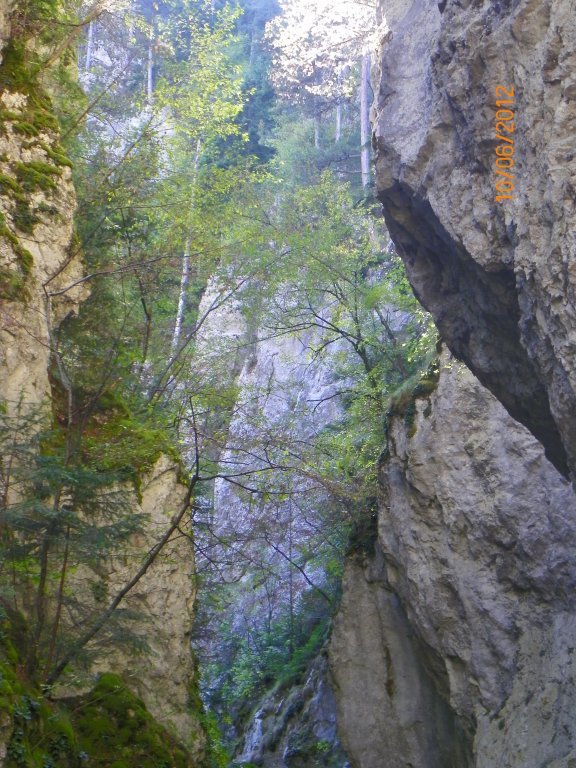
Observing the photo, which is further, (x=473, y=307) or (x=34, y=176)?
(x=34, y=176)

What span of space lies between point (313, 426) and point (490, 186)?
42.4ft

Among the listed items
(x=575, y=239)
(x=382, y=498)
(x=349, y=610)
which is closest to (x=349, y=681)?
(x=349, y=610)

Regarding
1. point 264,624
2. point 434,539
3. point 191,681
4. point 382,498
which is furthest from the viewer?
point 264,624

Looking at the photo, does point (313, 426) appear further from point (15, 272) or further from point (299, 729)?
point (15, 272)

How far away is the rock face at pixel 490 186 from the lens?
14.4ft

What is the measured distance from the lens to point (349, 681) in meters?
11.9

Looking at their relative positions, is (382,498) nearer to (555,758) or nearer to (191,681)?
(191,681)

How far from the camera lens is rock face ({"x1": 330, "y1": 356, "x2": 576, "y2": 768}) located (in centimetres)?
878

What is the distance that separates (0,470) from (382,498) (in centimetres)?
685

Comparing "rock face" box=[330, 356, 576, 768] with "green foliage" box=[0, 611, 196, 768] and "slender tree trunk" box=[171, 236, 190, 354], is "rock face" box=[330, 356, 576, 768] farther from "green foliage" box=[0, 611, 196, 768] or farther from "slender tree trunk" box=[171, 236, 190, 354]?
"slender tree trunk" box=[171, 236, 190, 354]

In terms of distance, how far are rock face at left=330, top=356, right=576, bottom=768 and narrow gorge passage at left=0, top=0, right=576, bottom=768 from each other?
4 cm
